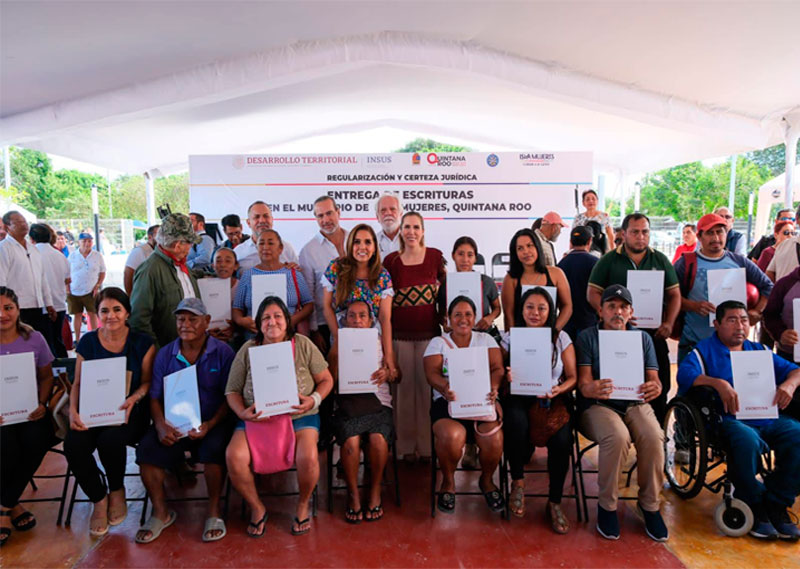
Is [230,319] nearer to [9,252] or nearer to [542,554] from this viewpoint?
[542,554]

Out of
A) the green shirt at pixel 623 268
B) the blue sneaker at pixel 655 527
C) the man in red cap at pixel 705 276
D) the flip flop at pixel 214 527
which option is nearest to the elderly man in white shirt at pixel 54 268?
the flip flop at pixel 214 527

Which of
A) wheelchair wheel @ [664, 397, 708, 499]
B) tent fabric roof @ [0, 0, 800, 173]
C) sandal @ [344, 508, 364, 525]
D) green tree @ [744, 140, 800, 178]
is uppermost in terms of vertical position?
green tree @ [744, 140, 800, 178]

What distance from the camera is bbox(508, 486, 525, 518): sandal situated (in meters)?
3.06

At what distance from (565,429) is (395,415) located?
51.0 inches

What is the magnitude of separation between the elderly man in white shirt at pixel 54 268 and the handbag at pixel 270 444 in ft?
14.6

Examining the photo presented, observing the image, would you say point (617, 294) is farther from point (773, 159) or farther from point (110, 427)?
point (773, 159)

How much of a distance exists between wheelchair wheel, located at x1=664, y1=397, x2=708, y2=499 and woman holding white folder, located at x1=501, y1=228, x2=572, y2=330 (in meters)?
0.93

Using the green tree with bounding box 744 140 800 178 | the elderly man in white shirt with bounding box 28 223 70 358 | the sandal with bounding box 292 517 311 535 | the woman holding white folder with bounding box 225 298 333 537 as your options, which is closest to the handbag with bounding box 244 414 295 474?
the woman holding white folder with bounding box 225 298 333 537

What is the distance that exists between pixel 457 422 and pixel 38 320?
201 inches

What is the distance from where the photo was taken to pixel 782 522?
111 inches

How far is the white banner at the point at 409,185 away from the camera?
7.47 metres

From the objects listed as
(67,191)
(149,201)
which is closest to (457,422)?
(149,201)

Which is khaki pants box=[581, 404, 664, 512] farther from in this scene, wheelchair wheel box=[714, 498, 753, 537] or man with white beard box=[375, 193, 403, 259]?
man with white beard box=[375, 193, 403, 259]

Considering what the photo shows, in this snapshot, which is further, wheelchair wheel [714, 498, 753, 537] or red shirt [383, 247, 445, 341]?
red shirt [383, 247, 445, 341]
